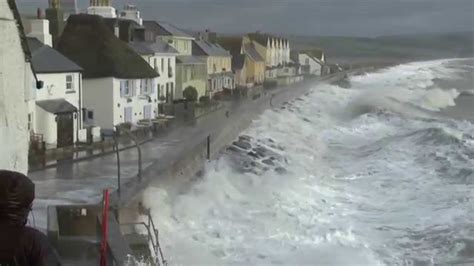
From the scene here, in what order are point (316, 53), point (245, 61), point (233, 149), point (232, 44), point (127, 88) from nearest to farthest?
A: point (233, 149) < point (127, 88) < point (232, 44) < point (245, 61) < point (316, 53)

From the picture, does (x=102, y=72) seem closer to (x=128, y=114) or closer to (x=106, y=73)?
(x=106, y=73)

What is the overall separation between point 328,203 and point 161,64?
1042 inches

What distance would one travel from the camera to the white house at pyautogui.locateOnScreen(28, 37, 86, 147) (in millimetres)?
26391

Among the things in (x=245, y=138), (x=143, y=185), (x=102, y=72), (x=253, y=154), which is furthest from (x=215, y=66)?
(x=143, y=185)

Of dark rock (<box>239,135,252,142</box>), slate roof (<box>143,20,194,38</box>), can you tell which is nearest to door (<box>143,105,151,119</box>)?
dark rock (<box>239,135,252,142</box>)

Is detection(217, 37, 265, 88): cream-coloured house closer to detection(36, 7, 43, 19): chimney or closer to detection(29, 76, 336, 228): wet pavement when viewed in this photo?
detection(29, 76, 336, 228): wet pavement

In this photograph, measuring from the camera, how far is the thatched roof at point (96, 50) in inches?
1358

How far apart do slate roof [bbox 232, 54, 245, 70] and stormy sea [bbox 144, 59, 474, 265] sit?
124 feet

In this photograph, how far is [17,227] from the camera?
10.2ft

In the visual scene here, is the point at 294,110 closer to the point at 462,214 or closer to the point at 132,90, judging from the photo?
the point at 132,90

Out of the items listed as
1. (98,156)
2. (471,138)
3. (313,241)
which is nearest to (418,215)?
(313,241)

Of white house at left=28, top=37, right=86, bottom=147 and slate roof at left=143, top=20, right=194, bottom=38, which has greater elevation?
slate roof at left=143, top=20, right=194, bottom=38

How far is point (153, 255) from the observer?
12461mm

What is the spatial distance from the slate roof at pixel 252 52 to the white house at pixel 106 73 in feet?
160
